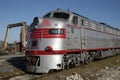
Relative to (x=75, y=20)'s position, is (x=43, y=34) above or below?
below

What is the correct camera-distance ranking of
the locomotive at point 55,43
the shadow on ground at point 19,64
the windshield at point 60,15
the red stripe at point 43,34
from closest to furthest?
1. the locomotive at point 55,43
2. the red stripe at point 43,34
3. the windshield at point 60,15
4. the shadow on ground at point 19,64

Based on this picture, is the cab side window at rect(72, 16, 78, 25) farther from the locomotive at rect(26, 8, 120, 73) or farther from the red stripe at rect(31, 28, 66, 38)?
the red stripe at rect(31, 28, 66, 38)

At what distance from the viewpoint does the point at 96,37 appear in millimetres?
20578

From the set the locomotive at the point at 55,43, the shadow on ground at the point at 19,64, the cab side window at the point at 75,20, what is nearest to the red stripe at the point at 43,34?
the locomotive at the point at 55,43

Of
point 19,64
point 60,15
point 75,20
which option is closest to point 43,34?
point 60,15

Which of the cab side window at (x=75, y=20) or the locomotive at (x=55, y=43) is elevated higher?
the cab side window at (x=75, y=20)

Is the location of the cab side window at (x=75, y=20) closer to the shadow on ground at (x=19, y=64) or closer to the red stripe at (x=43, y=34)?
the red stripe at (x=43, y=34)

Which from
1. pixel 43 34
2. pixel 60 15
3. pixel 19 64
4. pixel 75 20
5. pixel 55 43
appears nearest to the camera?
pixel 55 43

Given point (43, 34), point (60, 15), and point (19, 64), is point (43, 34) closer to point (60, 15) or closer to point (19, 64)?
point (60, 15)

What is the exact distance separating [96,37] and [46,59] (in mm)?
8723

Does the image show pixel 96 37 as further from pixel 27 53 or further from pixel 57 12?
pixel 27 53

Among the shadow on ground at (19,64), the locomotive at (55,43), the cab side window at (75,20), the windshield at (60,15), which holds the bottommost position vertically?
the shadow on ground at (19,64)

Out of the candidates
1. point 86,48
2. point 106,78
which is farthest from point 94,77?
point 86,48

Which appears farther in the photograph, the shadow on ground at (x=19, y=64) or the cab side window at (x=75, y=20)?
the shadow on ground at (x=19, y=64)
